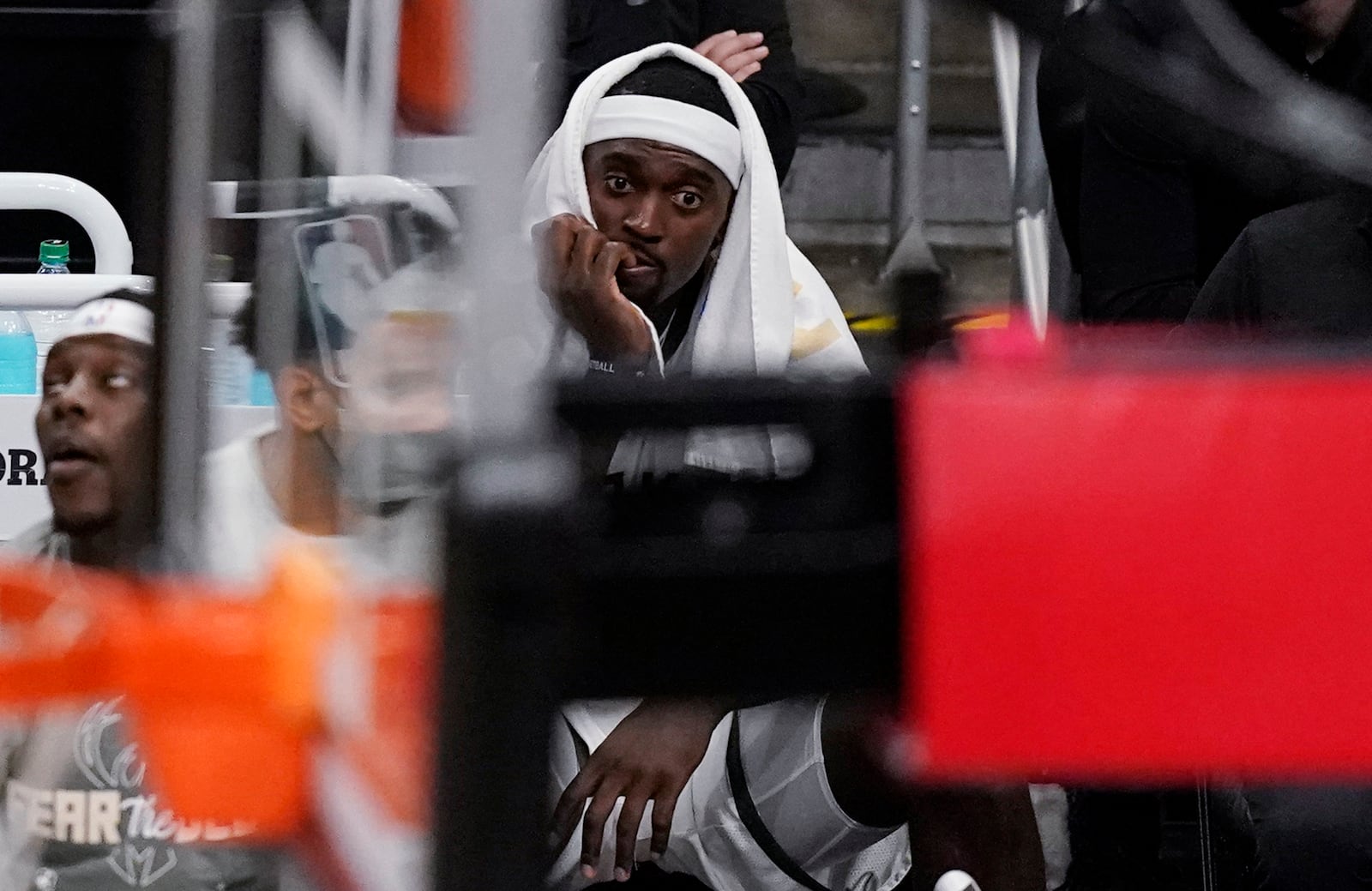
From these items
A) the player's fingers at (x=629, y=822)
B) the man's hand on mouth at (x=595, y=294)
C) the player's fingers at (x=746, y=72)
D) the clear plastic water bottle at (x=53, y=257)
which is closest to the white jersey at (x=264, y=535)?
the man's hand on mouth at (x=595, y=294)

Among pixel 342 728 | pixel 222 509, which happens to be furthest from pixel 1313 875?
pixel 342 728

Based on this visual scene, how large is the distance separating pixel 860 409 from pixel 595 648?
135mm

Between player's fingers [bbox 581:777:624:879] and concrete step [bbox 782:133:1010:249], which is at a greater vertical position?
concrete step [bbox 782:133:1010:249]

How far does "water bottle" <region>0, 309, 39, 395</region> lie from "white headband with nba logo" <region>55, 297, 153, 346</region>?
0.15 meters

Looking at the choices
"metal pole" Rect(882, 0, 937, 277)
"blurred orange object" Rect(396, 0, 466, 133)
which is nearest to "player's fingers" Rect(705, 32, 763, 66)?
"metal pole" Rect(882, 0, 937, 277)

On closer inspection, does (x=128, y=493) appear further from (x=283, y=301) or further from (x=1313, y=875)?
(x=1313, y=875)

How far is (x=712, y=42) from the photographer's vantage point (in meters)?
2.32

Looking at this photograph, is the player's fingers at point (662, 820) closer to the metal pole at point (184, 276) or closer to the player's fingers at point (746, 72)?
the metal pole at point (184, 276)

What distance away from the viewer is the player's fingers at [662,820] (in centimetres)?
162

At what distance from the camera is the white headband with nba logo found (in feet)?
5.90

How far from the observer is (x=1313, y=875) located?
155cm

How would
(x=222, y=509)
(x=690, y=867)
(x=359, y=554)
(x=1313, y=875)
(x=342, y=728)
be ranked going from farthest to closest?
1. (x=690, y=867)
2. (x=1313, y=875)
3. (x=222, y=509)
4. (x=359, y=554)
5. (x=342, y=728)

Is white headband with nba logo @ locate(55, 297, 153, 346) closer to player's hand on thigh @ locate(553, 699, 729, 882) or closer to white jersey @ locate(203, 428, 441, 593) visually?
white jersey @ locate(203, 428, 441, 593)

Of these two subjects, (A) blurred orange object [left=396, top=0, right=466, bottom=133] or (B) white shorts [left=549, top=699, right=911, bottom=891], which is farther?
(B) white shorts [left=549, top=699, right=911, bottom=891]
